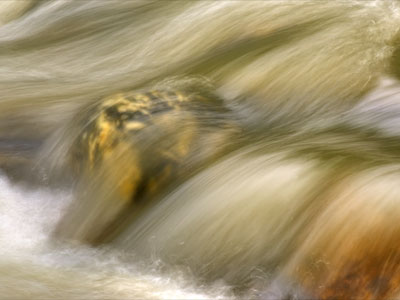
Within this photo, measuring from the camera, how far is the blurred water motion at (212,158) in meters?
3.82

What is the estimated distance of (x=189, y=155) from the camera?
4793 mm

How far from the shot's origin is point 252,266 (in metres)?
3.87

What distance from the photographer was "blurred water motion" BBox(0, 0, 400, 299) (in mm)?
3822

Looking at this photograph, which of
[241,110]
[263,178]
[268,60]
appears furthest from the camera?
[268,60]

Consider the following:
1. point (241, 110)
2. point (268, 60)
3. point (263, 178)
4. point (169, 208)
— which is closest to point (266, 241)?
point (263, 178)

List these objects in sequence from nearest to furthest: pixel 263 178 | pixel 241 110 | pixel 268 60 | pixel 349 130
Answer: pixel 263 178 → pixel 349 130 → pixel 241 110 → pixel 268 60

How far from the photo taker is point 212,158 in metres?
4.75

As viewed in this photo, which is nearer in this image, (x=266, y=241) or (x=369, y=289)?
(x=369, y=289)

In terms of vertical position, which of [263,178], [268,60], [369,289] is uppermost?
[268,60]

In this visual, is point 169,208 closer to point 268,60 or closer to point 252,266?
point 252,266

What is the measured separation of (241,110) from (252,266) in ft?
5.22

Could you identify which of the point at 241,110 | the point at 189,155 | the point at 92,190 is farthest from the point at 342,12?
the point at 92,190

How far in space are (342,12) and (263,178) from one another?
2.11 meters

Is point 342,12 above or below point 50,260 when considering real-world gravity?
above
